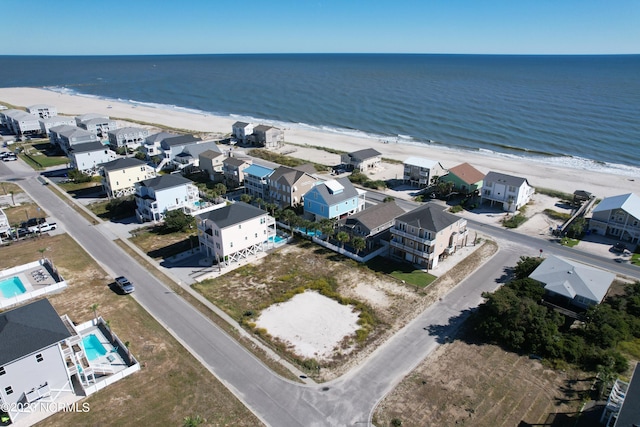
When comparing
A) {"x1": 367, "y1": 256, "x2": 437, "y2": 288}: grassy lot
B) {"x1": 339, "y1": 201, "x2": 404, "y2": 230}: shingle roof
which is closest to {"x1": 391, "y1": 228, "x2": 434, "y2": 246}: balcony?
{"x1": 339, "y1": 201, "x2": 404, "y2": 230}: shingle roof

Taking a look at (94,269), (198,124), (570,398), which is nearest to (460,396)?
(570,398)

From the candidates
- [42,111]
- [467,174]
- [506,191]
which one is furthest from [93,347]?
[42,111]

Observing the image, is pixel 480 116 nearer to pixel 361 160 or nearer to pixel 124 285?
pixel 361 160

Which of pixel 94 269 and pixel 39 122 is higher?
pixel 39 122

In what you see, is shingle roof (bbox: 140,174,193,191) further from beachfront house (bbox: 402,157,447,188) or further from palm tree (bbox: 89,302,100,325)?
beachfront house (bbox: 402,157,447,188)

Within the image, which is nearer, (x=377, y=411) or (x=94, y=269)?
(x=377, y=411)

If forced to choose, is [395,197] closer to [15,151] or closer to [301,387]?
[301,387]

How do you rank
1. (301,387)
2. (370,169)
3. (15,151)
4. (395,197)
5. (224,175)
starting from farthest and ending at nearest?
(15,151), (370,169), (224,175), (395,197), (301,387)
